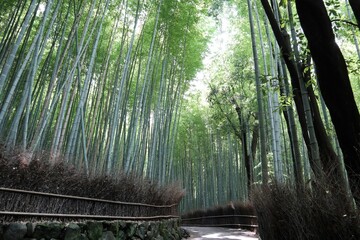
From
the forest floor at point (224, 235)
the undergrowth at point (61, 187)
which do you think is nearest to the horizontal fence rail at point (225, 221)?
the forest floor at point (224, 235)

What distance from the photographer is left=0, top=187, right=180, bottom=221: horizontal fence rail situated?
2.50 meters

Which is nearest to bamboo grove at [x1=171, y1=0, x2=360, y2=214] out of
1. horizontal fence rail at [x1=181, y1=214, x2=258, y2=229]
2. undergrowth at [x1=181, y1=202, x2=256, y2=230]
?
undergrowth at [x1=181, y1=202, x2=256, y2=230]

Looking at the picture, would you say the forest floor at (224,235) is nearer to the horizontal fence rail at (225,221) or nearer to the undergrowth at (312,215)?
the horizontal fence rail at (225,221)

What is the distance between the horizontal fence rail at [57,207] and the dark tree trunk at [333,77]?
2.52m

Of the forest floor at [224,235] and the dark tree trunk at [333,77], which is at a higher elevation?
the dark tree trunk at [333,77]

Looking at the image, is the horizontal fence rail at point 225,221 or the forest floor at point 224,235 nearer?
the forest floor at point 224,235

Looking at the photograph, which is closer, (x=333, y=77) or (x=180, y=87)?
(x=333, y=77)

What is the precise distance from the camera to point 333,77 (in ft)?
6.89

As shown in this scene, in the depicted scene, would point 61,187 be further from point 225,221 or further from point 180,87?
point 225,221

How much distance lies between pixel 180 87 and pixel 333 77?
270 inches

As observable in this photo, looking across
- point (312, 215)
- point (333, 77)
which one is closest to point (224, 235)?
point (312, 215)

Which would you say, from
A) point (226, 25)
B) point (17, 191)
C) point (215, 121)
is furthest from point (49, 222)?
point (215, 121)

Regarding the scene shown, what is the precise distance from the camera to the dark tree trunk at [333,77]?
79.8 inches

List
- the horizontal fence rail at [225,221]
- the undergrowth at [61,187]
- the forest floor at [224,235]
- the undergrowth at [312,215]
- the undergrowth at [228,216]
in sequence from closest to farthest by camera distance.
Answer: the undergrowth at [312,215], the undergrowth at [61,187], the forest floor at [224,235], the horizontal fence rail at [225,221], the undergrowth at [228,216]
